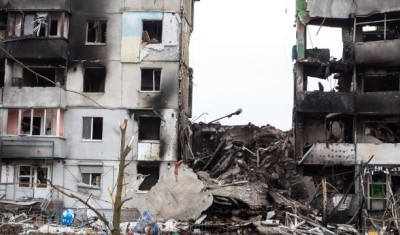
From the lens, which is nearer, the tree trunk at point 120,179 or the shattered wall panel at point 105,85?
the tree trunk at point 120,179

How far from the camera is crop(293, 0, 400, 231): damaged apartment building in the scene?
32369 mm

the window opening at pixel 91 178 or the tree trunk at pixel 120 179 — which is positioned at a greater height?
the tree trunk at pixel 120 179

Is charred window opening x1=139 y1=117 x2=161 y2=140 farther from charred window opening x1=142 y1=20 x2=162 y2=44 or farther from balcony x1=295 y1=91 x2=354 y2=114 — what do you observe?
balcony x1=295 y1=91 x2=354 y2=114

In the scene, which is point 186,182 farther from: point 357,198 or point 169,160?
point 357,198

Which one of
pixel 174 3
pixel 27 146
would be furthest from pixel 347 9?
pixel 27 146

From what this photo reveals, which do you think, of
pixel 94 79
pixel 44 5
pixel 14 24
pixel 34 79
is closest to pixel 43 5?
pixel 44 5

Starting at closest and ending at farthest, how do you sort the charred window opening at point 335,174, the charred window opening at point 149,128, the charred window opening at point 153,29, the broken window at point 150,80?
the charred window opening at point 335,174
the charred window opening at point 149,128
the broken window at point 150,80
the charred window opening at point 153,29

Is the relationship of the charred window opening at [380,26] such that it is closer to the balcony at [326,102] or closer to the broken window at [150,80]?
the balcony at [326,102]

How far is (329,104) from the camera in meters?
33.3

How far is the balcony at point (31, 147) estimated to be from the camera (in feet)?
105

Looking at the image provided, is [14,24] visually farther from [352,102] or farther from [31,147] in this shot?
[352,102]

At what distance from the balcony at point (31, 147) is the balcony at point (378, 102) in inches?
694

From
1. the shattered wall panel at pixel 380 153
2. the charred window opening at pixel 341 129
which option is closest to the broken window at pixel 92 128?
the charred window opening at pixel 341 129

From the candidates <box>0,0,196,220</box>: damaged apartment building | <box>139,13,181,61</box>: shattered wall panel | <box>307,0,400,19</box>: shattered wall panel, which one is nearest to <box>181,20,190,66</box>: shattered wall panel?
<box>0,0,196,220</box>: damaged apartment building
